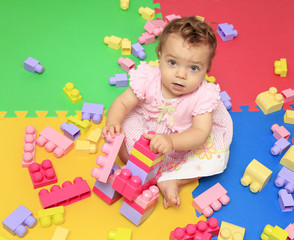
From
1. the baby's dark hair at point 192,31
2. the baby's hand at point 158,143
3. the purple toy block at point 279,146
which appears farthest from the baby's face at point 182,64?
the purple toy block at point 279,146

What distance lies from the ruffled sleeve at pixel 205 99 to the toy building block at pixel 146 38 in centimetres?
60

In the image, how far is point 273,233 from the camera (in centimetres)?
145

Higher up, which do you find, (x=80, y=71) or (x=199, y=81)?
(x=199, y=81)

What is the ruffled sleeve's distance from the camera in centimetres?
149

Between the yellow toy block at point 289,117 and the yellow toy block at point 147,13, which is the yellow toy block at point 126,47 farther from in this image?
the yellow toy block at point 289,117

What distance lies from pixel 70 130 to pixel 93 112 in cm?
12

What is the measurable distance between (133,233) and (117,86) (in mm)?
660

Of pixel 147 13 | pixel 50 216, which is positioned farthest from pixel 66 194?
pixel 147 13

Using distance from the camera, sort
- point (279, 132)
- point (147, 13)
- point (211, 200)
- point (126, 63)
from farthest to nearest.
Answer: point (147, 13), point (126, 63), point (279, 132), point (211, 200)

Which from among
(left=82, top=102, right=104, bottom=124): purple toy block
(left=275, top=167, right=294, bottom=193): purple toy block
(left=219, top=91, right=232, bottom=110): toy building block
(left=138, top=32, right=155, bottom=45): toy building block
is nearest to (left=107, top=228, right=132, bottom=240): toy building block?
(left=82, top=102, right=104, bottom=124): purple toy block

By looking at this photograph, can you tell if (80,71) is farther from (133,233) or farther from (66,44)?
(133,233)

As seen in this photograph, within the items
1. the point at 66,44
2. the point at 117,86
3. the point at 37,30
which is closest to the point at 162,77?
the point at 117,86

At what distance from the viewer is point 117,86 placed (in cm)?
188

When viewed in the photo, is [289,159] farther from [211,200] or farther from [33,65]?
[33,65]
